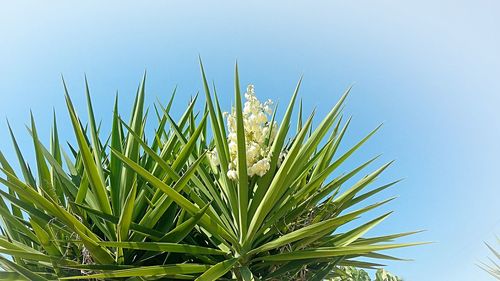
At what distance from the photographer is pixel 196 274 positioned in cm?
162

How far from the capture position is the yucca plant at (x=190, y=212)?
57.7 inches

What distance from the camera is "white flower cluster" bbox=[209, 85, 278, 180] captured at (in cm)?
175

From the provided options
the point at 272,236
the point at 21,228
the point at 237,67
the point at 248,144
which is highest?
the point at 237,67

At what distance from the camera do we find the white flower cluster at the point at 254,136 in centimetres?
175

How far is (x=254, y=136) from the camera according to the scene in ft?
6.27

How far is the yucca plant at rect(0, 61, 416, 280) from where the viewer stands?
1465 mm

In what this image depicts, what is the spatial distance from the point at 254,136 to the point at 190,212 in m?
0.55

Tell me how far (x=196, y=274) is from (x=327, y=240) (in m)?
0.60

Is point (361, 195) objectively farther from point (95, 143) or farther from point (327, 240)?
point (95, 143)

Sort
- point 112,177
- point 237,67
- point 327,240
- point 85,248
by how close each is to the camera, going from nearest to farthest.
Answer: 1. point 85,248
2. point 237,67
3. point 112,177
4. point 327,240

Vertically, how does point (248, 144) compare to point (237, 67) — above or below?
below

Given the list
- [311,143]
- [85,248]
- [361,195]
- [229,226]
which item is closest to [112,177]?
[85,248]

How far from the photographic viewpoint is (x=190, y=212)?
1.48m

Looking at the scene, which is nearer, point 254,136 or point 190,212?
point 190,212
